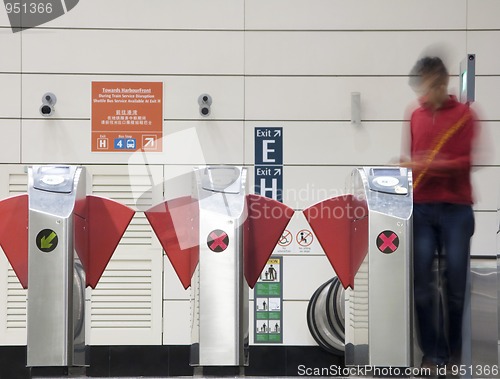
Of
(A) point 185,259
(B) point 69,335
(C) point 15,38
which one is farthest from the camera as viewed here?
(C) point 15,38

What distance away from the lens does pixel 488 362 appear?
3611 mm

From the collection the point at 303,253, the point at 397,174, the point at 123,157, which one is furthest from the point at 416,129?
the point at 123,157

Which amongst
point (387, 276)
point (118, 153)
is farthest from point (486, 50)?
point (387, 276)

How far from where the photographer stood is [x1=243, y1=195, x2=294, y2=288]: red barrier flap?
3650 millimetres

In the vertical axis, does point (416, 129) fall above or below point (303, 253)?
above

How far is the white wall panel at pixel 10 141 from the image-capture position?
18.2 ft

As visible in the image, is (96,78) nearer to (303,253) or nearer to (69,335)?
(303,253)

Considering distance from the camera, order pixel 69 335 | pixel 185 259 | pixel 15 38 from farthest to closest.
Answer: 1. pixel 15 38
2. pixel 185 259
3. pixel 69 335

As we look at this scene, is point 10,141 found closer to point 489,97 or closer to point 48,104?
point 48,104

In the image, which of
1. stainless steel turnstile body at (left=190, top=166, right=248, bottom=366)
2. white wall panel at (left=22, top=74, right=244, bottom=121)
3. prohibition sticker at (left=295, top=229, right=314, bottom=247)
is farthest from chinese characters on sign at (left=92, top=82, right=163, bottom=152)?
stainless steel turnstile body at (left=190, top=166, right=248, bottom=366)

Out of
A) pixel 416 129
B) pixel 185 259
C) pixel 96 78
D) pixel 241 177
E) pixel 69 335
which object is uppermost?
pixel 96 78

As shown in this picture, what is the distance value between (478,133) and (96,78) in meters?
2.89

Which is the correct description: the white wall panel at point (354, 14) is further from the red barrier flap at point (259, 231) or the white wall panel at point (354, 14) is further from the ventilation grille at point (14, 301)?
the red barrier flap at point (259, 231)

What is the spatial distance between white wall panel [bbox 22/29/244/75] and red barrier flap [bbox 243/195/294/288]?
215 cm
